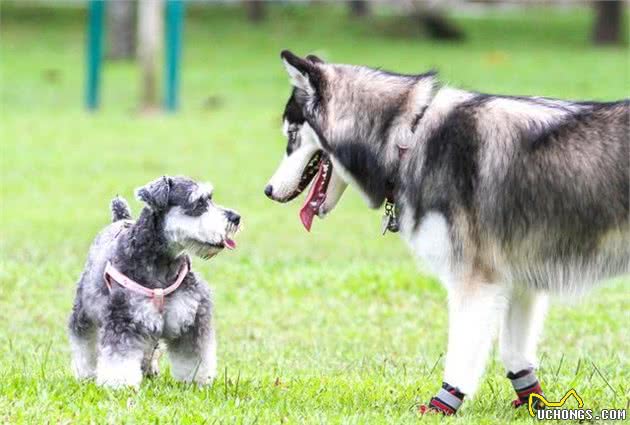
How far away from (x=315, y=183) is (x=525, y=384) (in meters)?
1.48

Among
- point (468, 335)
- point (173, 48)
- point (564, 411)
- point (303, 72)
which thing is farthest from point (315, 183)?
point (173, 48)

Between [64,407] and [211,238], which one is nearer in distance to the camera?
[64,407]

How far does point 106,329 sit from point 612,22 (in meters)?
34.6

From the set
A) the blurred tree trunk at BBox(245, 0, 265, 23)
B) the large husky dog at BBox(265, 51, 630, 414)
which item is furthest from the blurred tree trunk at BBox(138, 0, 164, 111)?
the blurred tree trunk at BBox(245, 0, 265, 23)

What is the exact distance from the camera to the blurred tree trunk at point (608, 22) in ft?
130

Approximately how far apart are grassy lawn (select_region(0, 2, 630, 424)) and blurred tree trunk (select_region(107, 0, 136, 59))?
7.02ft

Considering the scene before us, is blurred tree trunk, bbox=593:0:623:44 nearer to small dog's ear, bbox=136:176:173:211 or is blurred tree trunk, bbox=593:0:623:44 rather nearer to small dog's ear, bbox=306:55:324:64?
small dog's ear, bbox=306:55:324:64

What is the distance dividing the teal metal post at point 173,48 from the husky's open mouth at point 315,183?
1830 cm

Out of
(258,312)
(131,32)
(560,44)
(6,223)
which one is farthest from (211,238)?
(560,44)

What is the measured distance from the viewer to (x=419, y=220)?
6.82 meters

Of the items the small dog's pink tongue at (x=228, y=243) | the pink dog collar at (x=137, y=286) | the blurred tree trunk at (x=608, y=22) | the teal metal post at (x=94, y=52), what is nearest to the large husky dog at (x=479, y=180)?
the small dog's pink tongue at (x=228, y=243)

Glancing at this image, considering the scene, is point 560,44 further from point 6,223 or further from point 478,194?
point 478,194

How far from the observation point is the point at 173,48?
85.4ft

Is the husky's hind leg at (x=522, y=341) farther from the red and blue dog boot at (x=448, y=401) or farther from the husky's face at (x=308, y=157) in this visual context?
the husky's face at (x=308, y=157)
